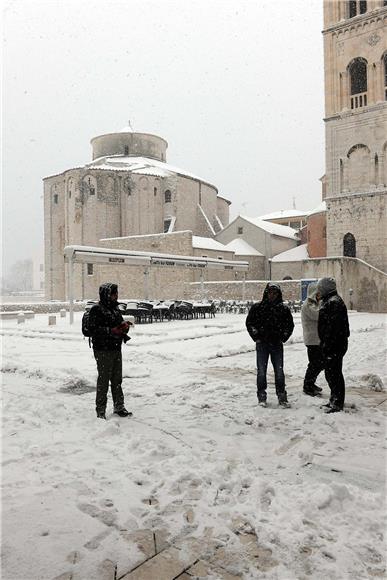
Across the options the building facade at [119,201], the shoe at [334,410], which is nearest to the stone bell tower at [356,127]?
the building facade at [119,201]

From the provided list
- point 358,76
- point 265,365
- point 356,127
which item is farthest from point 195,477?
point 358,76

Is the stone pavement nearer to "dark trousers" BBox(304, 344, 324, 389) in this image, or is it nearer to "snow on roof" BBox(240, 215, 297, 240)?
"dark trousers" BBox(304, 344, 324, 389)

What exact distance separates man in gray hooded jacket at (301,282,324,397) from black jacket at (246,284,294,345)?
0.59 m

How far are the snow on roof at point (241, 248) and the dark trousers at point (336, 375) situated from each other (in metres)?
35.3

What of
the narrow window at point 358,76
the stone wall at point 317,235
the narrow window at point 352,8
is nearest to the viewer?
the narrow window at point 358,76

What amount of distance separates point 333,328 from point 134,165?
43.9 meters

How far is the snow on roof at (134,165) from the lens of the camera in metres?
45.2

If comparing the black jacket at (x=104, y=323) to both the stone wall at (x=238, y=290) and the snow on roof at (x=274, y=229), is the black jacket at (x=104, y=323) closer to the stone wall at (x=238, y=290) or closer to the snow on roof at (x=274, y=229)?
the stone wall at (x=238, y=290)

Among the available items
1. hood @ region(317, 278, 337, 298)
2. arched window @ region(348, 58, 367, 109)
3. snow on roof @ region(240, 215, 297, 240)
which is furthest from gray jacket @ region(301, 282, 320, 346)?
snow on roof @ region(240, 215, 297, 240)

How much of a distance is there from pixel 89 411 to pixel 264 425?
83.3 inches

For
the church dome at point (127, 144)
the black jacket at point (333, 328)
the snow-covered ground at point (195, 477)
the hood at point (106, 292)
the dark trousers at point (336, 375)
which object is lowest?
the snow-covered ground at point (195, 477)

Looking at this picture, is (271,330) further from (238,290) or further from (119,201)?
(119,201)

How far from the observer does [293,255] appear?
133 feet

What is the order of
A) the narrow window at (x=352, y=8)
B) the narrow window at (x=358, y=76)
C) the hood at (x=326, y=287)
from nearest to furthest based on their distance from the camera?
the hood at (x=326, y=287)
the narrow window at (x=358, y=76)
the narrow window at (x=352, y=8)
